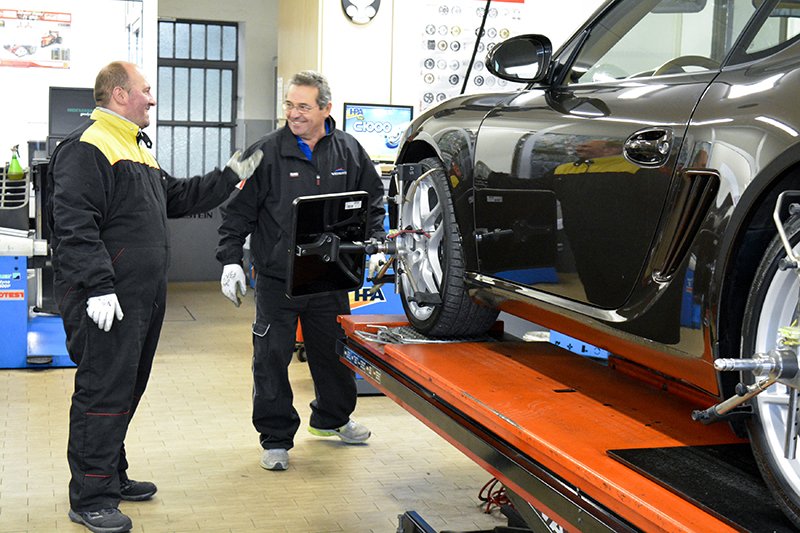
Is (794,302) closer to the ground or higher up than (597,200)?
closer to the ground

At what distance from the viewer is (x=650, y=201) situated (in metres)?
2.06

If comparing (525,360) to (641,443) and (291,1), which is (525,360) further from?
(291,1)

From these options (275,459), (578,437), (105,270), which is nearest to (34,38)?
(275,459)

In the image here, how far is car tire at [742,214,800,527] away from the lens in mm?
1651

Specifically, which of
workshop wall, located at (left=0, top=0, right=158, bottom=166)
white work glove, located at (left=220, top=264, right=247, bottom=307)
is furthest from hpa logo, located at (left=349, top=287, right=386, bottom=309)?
workshop wall, located at (left=0, top=0, right=158, bottom=166)

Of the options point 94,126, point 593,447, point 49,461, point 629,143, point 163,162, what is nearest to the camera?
point 593,447

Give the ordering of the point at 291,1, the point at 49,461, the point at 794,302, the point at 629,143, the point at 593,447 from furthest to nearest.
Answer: the point at 291,1 < the point at 49,461 < the point at 629,143 < the point at 593,447 < the point at 794,302

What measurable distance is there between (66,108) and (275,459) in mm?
3835

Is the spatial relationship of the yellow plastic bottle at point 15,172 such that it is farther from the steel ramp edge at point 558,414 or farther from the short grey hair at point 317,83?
the steel ramp edge at point 558,414

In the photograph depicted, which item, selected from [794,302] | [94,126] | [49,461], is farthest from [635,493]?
[49,461]

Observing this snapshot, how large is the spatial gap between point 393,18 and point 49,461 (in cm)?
492

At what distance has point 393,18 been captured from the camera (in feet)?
26.6

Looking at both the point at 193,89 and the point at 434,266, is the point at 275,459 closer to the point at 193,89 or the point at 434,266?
the point at 434,266

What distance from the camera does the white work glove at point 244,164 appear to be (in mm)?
4273
